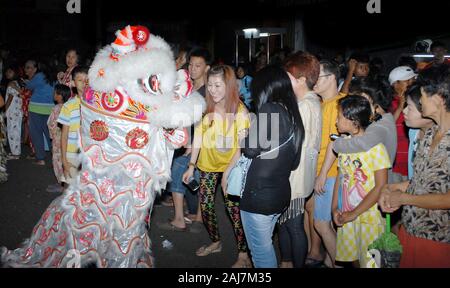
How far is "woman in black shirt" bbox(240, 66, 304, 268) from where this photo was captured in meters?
3.33

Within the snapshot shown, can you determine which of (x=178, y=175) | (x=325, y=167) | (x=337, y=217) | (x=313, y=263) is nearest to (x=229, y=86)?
(x=325, y=167)

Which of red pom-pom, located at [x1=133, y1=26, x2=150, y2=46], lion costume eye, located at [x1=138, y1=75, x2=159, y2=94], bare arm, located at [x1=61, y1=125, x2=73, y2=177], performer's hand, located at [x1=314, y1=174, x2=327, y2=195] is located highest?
red pom-pom, located at [x1=133, y1=26, x2=150, y2=46]

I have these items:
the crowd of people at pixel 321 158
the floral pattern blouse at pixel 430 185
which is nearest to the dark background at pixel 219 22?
the crowd of people at pixel 321 158

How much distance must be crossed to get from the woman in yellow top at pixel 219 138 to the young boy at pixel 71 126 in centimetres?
137

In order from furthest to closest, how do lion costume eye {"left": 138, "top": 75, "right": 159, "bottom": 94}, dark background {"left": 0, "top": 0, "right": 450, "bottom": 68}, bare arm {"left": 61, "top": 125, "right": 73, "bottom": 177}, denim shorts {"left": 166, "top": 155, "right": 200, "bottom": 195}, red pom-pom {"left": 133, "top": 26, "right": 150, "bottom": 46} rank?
1. dark background {"left": 0, "top": 0, "right": 450, "bottom": 68}
2. denim shorts {"left": 166, "top": 155, "right": 200, "bottom": 195}
3. bare arm {"left": 61, "top": 125, "right": 73, "bottom": 177}
4. red pom-pom {"left": 133, "top": 26, "right": 150, "bottom": 46}
5. lion costume eye {"left": 138, "top": 75, "right": 159, "bottom": 94}

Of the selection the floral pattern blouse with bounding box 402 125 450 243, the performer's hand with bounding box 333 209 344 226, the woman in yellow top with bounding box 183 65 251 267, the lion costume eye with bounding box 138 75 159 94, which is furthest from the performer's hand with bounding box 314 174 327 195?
the lion costume eye with bounding box 138 75 159 94

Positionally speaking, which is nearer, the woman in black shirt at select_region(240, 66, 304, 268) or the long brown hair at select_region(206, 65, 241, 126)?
the woman in black shirt at select_region(240, 66, 304, 268)

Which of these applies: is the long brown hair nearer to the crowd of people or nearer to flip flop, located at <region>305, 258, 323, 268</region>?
the crowd of people

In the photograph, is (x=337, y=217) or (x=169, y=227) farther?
(x=169, y=227)

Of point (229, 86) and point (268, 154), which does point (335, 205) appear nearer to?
point (268, 154)

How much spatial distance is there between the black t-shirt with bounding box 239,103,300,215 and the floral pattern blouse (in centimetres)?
90

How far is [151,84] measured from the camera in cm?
348

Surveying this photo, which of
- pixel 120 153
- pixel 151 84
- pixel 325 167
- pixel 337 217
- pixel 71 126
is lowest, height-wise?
pixel 337 217

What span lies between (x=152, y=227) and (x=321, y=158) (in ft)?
7.79
